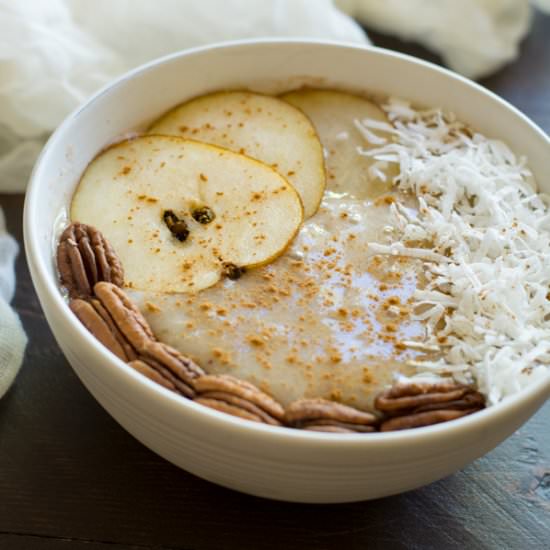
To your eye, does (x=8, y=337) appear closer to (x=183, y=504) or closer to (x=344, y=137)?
(x=183, y=504)

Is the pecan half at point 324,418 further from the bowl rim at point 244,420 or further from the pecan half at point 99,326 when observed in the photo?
the pecan half at point 99,326

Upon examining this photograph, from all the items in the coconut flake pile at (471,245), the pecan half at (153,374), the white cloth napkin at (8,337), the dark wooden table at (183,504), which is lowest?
the white cloth napkin at (8,337)

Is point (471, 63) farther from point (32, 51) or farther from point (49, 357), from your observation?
point (49, 357)

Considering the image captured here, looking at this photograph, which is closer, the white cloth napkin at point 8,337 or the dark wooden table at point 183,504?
the dark wooden table at point 183,504

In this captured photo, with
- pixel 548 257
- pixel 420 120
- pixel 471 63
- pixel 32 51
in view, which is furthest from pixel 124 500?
pixel 471 63

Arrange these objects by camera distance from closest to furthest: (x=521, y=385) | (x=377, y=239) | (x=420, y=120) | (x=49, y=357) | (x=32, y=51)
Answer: (x=521, y=385) → (x=377, y=239) → (x=49, y=357) → (x=420, y=120) → (x=32, y=51)

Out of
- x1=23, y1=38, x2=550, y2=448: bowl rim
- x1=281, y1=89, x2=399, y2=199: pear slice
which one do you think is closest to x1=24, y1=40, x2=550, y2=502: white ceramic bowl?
x1=23, y1=38, x2=550, y2=448: bowl rim

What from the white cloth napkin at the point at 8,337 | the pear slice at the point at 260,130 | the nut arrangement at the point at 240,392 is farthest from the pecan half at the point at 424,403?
the white cloth napkin at the point at 8,337

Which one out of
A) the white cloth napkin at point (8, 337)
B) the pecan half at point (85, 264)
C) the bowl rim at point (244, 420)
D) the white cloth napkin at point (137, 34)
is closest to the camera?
the bowl rim at point (244, 420)
